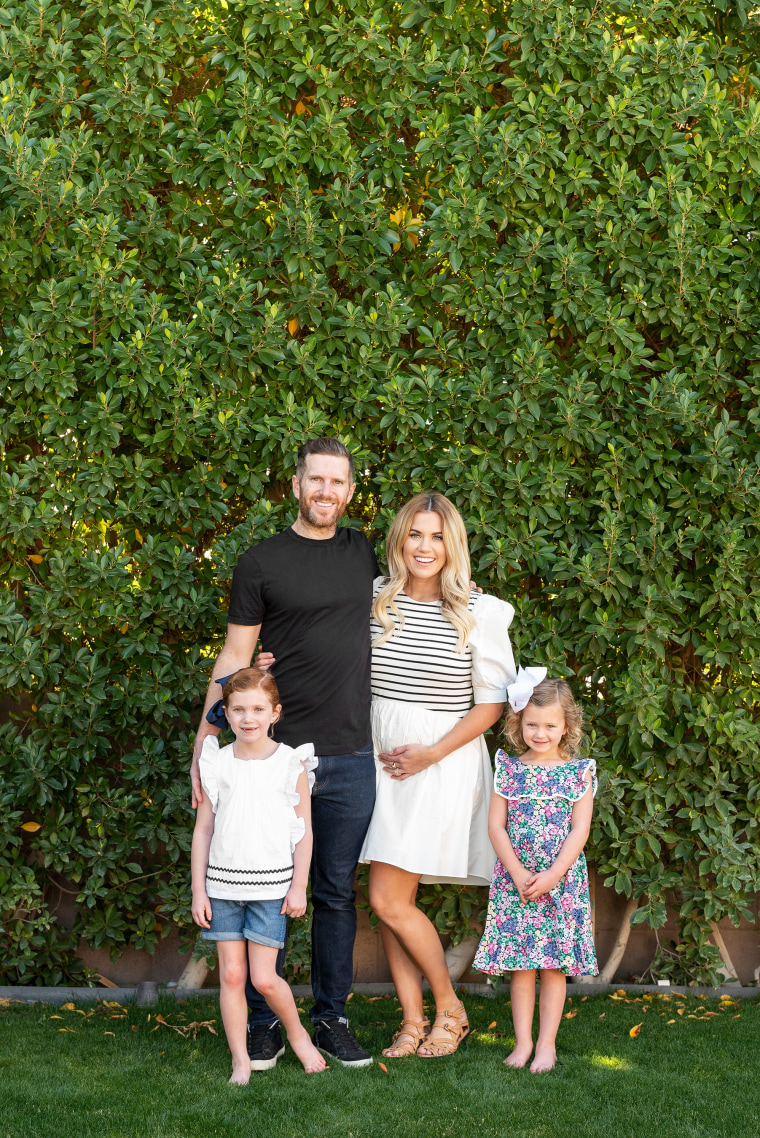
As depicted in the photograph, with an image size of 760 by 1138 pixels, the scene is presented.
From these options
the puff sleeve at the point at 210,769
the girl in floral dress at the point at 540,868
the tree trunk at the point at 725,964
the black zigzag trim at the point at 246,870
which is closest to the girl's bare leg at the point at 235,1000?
the black zigzag trim at the point at 246,870

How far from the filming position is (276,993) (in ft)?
10.8

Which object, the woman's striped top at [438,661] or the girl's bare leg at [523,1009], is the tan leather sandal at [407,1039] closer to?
the girl's bare leg at [523,1009]

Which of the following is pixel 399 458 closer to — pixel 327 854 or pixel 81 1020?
pixel 327 854

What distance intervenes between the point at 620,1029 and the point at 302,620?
212 cm

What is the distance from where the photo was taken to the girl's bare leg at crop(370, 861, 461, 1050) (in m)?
3.64

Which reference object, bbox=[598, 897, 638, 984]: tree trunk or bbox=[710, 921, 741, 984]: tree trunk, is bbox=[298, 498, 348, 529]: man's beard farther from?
bbox=[710, 921, 741, 984]: tree trunk

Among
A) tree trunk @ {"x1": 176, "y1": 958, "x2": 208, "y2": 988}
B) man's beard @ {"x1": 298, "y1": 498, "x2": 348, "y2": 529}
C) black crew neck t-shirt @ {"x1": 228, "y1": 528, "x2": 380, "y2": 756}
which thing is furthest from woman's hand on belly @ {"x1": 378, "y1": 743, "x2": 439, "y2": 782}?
tree trunk @ {"x1": 176, "y1": 958, "x2": 208, "y2": 988}

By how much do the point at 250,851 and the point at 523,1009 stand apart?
44.9 inches

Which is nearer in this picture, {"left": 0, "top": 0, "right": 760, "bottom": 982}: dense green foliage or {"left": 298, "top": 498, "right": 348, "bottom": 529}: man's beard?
{"left": 298, "top": 498, "right": 348, "bottom": 529}: man's beard

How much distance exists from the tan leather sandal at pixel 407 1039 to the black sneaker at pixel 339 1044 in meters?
0.10

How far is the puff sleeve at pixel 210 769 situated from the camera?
334 centimetres

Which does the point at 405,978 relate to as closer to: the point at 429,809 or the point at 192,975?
the point at 429,809

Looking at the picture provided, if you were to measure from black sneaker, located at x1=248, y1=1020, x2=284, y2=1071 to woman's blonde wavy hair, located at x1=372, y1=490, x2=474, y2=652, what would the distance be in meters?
1.39

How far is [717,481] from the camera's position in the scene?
4293 millimetres
